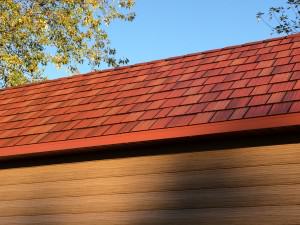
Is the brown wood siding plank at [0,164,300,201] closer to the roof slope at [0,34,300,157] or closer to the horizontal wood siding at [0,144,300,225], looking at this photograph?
the horizontal wood siding at [0,144,300,225]

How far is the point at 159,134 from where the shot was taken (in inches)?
246

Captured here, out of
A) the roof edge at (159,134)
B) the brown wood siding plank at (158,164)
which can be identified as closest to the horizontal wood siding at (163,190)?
the brown wood siding plank at (158,164)

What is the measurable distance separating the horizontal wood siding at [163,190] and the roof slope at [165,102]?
0.35 m

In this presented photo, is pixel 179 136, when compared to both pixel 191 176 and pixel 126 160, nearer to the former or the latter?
pixel 191 176

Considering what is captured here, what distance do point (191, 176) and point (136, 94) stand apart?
7.73 ft

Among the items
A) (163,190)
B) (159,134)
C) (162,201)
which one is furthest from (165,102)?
(162,201)

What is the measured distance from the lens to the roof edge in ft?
18.0

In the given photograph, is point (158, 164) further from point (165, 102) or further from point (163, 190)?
point (165, 102)

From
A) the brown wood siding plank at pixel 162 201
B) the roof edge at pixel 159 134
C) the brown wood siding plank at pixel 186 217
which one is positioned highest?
the roof edge at pixel 159 134

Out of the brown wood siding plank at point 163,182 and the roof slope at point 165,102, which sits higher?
the roof slope at point 165,102

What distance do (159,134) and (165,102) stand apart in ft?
3.67

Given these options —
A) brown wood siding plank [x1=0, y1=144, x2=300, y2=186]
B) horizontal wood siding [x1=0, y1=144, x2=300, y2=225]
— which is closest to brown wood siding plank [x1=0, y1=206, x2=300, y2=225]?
horizontal wood siding [x1=0, y1=144, x2=300, y2=225]

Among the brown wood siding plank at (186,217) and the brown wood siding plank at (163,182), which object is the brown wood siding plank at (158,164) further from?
the brown wood siding plank at (186,217)

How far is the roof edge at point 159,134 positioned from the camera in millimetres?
5500
